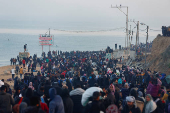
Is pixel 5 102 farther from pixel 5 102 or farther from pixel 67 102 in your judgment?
pixel 67 102

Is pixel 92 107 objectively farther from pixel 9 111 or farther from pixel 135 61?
pixel 135 61

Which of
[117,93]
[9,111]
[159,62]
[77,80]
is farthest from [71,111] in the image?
[159,62]

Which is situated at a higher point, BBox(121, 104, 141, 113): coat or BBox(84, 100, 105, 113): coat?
BBox(84, 100, 105, 113): coat

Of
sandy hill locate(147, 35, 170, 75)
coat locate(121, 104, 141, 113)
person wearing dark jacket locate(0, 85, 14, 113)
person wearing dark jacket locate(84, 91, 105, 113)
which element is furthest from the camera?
sandy hill locate(147, 35, 170, 75)

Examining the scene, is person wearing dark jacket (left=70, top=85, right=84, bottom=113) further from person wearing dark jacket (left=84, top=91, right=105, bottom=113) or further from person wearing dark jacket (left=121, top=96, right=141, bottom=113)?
person wearing dark jacket (left=121, top=96, right=141, bottom=113)

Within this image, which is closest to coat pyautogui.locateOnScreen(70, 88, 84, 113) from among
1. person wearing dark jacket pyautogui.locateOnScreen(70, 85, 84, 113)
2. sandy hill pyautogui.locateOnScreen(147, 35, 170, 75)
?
person wearing dark jacket pyautogui.locateOnScreen(70, 85, 84, 113)

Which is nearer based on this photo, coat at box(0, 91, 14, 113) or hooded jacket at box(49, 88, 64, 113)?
hooded jacket at box(49, 88, 64, 113)

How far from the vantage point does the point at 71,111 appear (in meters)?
6.75

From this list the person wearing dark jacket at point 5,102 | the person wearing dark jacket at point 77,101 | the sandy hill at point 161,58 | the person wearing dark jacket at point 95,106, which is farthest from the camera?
the sandy hill at point 161,58

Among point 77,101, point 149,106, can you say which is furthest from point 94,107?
point 149,106

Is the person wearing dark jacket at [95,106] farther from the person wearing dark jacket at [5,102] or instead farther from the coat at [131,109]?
the person wearing dark jacket at [5,102]

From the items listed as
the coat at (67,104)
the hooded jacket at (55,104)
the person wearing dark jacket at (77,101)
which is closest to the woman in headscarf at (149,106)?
the person wearing dark jacket at (77,101)

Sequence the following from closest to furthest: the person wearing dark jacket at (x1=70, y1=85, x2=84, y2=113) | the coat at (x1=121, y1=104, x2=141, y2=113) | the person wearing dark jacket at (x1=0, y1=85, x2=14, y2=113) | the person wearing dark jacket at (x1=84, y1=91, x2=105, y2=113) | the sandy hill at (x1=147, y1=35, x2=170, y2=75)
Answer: the person wearing dark jacket at (x1=84, y1=91, x2=105, y2=113)
the coat at (x1=121, y1=104, x2=141, y2=113)
the person wearing dark jacket at (x1=0, y1=85, x2=14, y2=113)
the person wearing dark jacket at (x1=70, y1=85, x2=84, y2=113)
the sandy hill at (x1=147, y1=35, x2=170, y2=75)

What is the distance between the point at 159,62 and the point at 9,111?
23.9 meters
